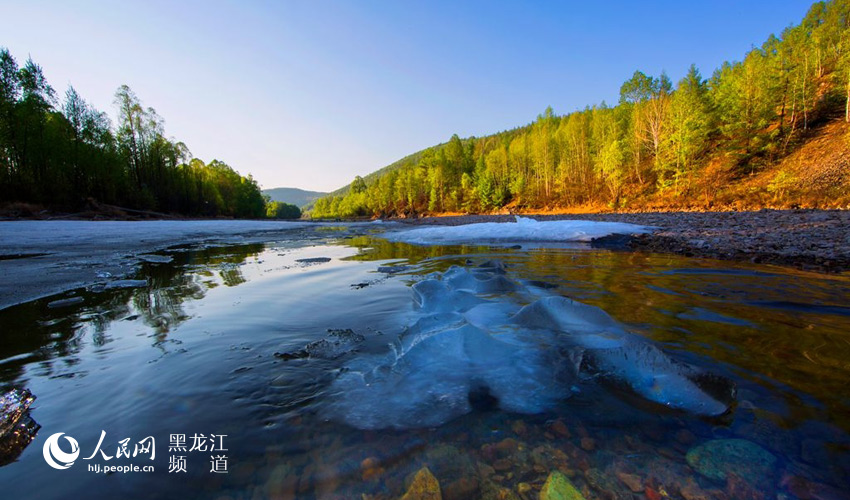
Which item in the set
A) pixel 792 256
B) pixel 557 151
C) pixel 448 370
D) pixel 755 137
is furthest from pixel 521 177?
pixel 448 370

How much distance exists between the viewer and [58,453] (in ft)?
4.02

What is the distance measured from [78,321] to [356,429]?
305 centimetres

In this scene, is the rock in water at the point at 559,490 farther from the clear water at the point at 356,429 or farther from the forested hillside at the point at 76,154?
the forested hillside at the point at 76,154

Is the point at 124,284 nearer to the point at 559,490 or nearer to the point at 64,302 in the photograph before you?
the point at 64,302

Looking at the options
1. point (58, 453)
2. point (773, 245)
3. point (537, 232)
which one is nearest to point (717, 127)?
point (537, 232)

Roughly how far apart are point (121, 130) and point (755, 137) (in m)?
62.7

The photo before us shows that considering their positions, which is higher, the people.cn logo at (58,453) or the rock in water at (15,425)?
the rock in water at (15,425)

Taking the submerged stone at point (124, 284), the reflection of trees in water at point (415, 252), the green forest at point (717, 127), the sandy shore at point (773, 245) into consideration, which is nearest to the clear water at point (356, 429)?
the submerged stone at point (124, 284)

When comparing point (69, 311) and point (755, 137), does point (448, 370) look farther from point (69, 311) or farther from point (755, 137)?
point (755, 137)

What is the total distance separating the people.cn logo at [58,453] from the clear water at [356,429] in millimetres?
30

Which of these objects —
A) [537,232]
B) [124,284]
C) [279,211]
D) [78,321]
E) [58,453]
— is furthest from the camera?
[279,211]

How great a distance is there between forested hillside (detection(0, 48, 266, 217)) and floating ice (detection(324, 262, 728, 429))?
108ft

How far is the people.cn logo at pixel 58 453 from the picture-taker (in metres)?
1.16

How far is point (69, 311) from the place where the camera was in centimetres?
292
